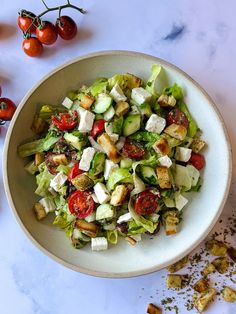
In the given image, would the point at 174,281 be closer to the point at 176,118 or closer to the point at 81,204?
the point at 81,204

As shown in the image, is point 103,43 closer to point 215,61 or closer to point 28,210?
point 215,61

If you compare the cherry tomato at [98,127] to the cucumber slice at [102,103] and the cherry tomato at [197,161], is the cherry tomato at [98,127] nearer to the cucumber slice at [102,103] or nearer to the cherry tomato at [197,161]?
the cucumber slice at [102,103]

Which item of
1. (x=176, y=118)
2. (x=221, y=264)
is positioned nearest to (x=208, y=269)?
(x=221, y=264)

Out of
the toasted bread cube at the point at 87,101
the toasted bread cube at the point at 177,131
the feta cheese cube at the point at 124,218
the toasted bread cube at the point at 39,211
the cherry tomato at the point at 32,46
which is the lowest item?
the toasted bread cube at the point at 39,211

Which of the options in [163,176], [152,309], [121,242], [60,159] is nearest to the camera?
[163,176]

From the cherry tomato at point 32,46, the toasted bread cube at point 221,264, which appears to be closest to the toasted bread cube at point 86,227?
the toasted bread cube at point 221,264
